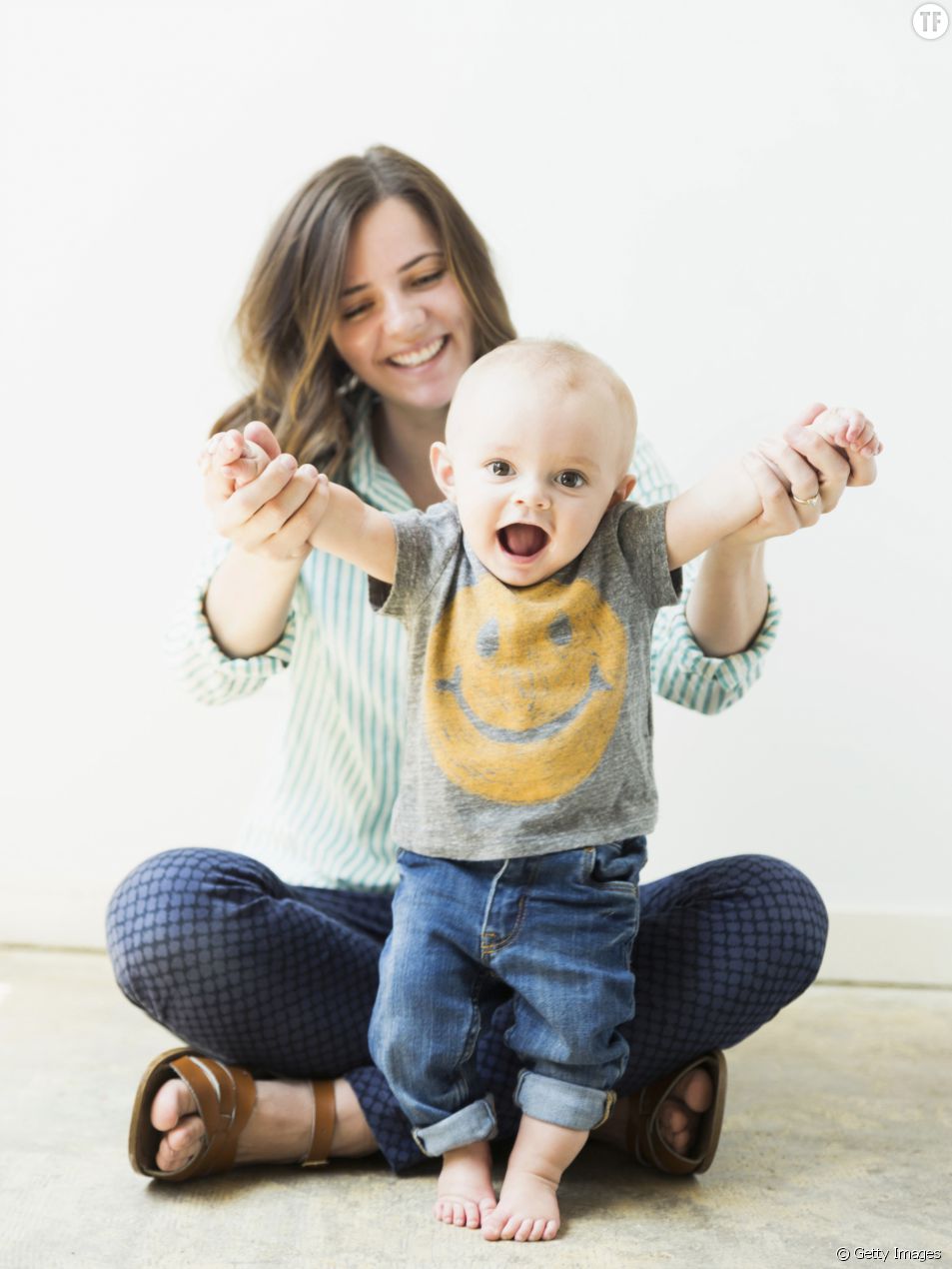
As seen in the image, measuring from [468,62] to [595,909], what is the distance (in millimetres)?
1321

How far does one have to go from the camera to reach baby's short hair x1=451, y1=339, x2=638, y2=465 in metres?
1.30

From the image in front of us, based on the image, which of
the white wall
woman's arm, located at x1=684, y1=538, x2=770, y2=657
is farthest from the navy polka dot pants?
the white wall

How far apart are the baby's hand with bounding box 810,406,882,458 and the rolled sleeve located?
63 cm

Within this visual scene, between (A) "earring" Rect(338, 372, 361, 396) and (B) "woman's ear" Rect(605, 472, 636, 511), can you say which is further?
(A) "earring" Rect(338, 372, 361, 396)

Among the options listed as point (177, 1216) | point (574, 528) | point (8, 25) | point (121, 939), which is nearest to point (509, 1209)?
point (177, 1216)

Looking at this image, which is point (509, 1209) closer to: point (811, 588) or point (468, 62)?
point (811, 588)

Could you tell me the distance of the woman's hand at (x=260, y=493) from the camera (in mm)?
1218

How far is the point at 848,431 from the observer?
1221 mm

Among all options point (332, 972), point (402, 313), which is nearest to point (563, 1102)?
point (332, 972)

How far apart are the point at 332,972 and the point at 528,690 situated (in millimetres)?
402

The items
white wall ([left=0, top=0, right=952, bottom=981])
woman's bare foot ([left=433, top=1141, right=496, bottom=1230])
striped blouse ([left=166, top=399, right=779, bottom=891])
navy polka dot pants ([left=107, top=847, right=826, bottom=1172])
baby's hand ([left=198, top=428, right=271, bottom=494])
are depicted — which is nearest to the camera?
baby's hand ([left=198, top=428, right=271, bottom=494])

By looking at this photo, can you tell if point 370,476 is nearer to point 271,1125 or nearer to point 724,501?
point 724,501

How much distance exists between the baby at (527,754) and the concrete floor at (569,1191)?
7 cm

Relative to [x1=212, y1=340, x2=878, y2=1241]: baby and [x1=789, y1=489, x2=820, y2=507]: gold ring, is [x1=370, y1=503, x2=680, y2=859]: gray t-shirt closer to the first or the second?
[x1=212, y1=340, x2=878, y2=1241]: baby
